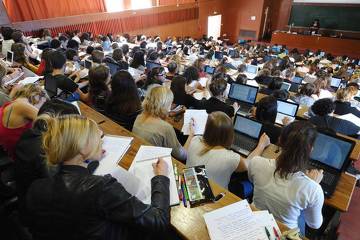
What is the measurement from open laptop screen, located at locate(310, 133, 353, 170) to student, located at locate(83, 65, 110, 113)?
250cm

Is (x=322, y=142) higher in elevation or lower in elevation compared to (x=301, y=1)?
lower

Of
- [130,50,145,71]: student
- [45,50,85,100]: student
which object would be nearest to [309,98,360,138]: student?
[45,50,85,100]: student

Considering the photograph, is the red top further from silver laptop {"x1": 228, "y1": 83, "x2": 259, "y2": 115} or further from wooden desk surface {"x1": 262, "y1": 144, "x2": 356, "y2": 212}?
silver laptop {"x1": 228, "y1": 83, "x2": 259, "y2": 115}

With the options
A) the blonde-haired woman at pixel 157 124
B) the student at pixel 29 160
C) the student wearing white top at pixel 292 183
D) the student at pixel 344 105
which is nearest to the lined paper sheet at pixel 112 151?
the blonde-haired woman at pixel 157 124

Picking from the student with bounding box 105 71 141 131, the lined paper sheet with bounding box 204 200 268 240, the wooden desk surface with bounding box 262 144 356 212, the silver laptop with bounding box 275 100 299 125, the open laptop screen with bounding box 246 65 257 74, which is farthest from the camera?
the open laptop screen with bounding box 246 65 257 74

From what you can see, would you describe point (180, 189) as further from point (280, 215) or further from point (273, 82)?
point (273, 82)

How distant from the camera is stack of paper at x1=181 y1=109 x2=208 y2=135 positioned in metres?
2.82

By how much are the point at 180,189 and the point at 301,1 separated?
1773 cm

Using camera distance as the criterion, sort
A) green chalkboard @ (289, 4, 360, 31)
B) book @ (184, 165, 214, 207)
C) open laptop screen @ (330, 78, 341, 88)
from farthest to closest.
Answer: green chalkboard @ (289, 4, 360, 31), open laptop screen @ (330, 78, 341, 88), book @ (184, 165, 214, 207)

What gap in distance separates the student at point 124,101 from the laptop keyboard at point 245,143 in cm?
119

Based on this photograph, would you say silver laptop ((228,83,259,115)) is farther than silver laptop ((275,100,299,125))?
Yes

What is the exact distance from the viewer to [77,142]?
1.17m

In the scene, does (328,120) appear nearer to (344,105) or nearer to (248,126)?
(344,105)

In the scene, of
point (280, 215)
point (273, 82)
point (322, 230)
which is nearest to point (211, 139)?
point (280, 215)
